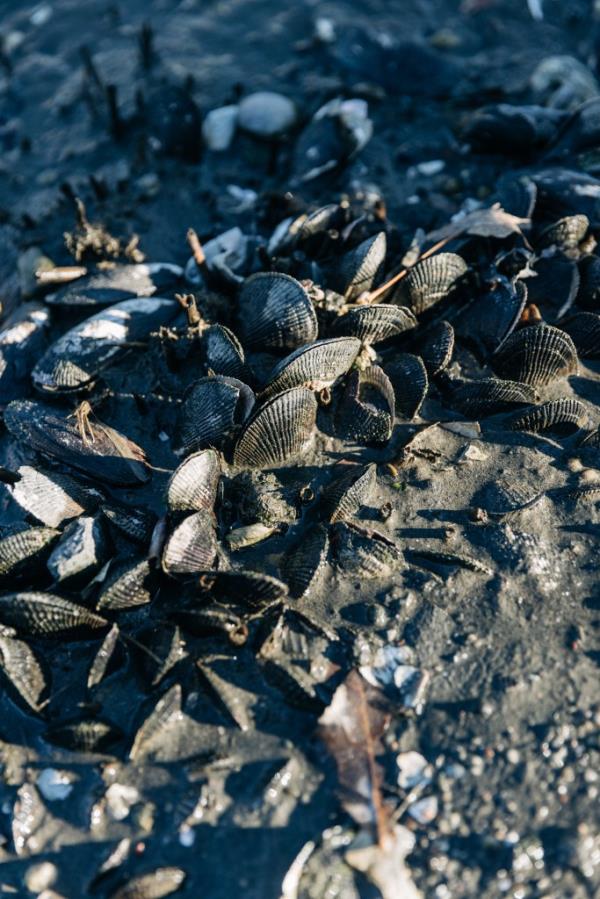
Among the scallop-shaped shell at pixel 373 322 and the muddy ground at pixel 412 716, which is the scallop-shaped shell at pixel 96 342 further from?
the scallop-shaped shell at pixel 373 322

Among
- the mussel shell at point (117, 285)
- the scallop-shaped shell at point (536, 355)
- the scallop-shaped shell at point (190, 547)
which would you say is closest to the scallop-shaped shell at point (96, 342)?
the mussel shell at point (117, 285)

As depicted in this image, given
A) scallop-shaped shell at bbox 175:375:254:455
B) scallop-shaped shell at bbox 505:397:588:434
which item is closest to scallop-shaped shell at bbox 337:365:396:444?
scallop-shaped shell at bbox 175:375:254:455

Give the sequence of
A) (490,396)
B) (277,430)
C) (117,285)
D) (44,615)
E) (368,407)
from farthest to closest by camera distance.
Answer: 1. (117,285)
2. (490,396)
3. (368,407)
4. (277,430)
5. (44,615)

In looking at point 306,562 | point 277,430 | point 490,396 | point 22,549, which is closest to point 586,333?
point 490,396

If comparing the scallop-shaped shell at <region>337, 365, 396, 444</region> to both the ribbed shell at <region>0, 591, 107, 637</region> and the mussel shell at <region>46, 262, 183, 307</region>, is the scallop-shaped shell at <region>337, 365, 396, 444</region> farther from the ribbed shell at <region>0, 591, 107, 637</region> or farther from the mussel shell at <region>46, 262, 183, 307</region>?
the ribbed shell at <region>0, 591, 107, 637</region>

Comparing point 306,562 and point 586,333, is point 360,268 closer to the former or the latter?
point 586,333

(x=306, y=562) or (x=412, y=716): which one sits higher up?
(x=306, y=562)

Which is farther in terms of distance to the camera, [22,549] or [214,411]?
[214,411]
